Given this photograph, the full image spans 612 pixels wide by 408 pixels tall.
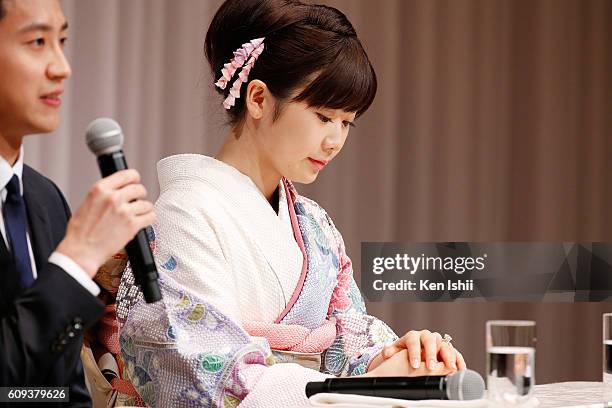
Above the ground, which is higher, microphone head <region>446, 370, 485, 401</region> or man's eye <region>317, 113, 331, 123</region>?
man's eye <region>317, 113, 331, 123</region>

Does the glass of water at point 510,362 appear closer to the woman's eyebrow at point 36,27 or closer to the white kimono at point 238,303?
the white kimono at point 238,303

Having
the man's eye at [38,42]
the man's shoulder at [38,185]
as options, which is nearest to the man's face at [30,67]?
the man's eye at [38,42]

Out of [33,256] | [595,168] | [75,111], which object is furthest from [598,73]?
[33,256]

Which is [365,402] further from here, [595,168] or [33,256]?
[595,168]

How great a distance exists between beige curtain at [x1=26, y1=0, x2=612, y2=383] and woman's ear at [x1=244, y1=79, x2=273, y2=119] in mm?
1351

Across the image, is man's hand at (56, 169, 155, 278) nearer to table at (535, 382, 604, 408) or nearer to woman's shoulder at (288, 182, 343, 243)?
table at (535, 382, 604, 408)

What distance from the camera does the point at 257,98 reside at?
6.53 feet

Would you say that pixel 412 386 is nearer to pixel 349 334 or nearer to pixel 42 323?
pixel 42 323

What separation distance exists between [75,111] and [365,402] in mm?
1920

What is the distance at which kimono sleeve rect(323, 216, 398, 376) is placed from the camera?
6.69 feet

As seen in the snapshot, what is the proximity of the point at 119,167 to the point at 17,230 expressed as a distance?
0.59 feet

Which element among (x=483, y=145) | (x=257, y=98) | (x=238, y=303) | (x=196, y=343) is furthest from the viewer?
(x=483, y=145)

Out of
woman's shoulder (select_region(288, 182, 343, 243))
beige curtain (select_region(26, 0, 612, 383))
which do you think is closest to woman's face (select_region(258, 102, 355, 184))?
woman's shoulder (select_region(288, 182, 343, 243))

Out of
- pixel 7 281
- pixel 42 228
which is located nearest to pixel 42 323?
pixel 7 281
